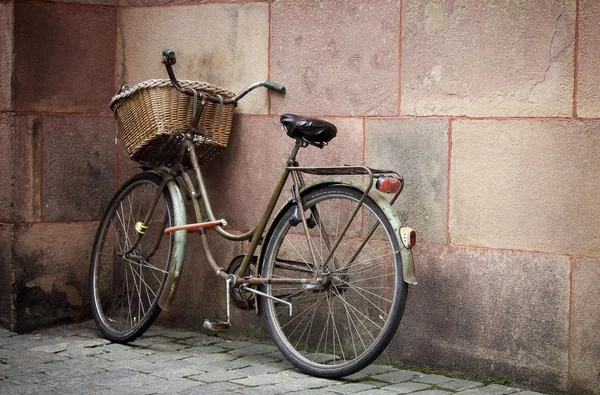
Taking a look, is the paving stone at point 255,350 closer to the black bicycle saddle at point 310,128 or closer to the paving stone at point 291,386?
the paving stone at point 291,386

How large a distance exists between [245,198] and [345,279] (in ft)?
3.82

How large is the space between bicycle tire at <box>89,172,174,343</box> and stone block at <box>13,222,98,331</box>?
14 centimetres

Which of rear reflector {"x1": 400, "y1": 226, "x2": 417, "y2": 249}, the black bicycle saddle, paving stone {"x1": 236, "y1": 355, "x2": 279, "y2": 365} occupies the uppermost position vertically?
the black bicycle saddle

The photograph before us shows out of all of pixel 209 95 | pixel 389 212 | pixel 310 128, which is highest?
pixel 209 95

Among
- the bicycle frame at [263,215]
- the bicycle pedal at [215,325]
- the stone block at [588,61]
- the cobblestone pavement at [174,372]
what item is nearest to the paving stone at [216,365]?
the cobblestone pavement at [174,372]

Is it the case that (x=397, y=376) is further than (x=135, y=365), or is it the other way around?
(x=135, y=365)

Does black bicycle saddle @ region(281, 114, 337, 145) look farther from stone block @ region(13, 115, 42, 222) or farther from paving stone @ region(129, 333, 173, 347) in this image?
stone block @ region(13, 115, 42, 222)

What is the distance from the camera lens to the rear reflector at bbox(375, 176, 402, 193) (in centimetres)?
507

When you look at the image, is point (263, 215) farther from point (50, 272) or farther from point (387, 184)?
point (50, 272)

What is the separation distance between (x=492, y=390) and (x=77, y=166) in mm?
3109

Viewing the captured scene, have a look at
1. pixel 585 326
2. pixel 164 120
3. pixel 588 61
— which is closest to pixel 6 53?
pixel 164 120

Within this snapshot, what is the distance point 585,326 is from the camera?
5.07 meters

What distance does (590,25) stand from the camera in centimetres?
506

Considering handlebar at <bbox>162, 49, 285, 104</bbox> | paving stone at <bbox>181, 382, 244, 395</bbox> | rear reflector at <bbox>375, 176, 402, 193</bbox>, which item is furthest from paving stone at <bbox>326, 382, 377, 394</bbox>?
handlebar at <bbox>162, 49, 285, 104</bbox>
